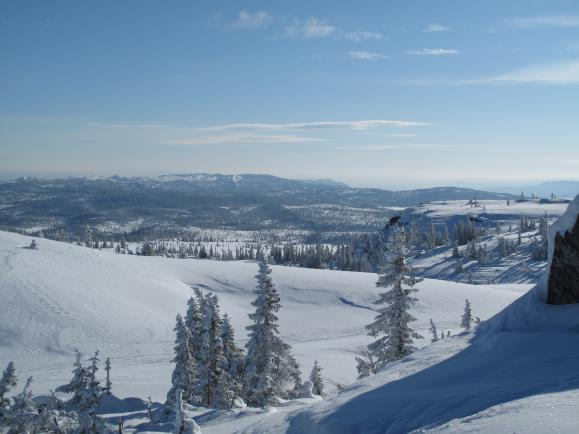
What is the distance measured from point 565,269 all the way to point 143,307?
52517 millimetres

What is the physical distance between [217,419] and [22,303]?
1712 inches

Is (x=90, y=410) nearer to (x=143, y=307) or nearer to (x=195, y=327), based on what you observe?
(x=195, y=327)

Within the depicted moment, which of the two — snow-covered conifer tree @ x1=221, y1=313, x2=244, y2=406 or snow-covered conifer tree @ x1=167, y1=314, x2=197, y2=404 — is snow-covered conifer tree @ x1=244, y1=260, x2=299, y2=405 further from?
snow-covered conifer tree @ x1=167, y1=314, x2=197, y2=404

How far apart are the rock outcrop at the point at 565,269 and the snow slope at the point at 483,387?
0.32 m

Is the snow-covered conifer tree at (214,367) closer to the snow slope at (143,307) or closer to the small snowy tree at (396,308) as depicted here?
the snow slope at (143,307)

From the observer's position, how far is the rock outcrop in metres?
13.1

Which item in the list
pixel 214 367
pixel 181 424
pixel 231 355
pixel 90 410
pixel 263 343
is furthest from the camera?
pixel 231 355

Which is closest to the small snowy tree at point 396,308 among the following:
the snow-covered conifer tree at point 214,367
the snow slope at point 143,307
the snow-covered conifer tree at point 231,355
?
the snow-covered conifer tree at point 214,367

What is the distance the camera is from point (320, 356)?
46188 millimetres

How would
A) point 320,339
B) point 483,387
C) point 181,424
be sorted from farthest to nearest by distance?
1. point 320,339
2. point 181,424
3. point 483,387

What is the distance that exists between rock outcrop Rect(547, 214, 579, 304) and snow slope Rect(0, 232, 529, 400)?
→ 27.8 m

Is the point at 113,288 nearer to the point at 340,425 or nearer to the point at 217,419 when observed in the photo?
the point at 217,419

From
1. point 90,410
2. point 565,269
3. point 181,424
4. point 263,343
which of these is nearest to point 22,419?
point 90,410

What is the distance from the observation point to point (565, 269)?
1327 cm
